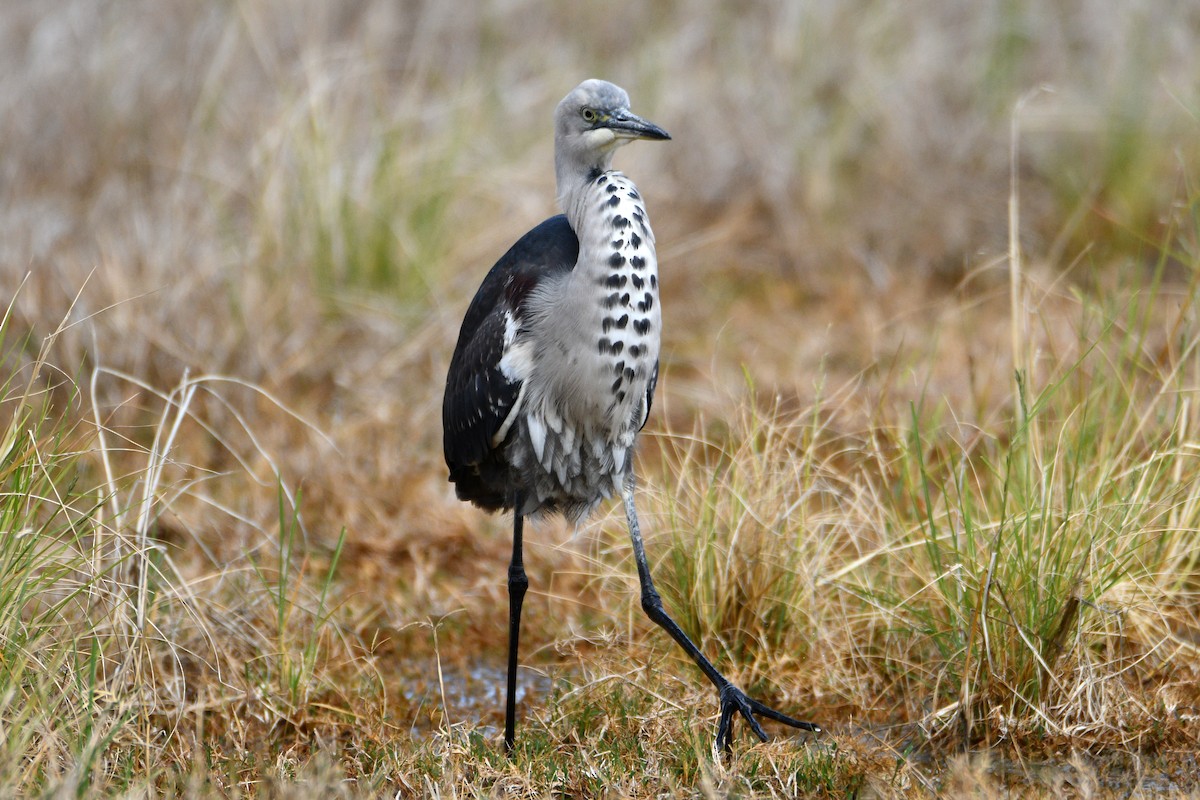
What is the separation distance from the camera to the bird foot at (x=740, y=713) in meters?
3.50

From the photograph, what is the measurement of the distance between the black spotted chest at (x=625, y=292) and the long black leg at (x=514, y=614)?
57 centimetres

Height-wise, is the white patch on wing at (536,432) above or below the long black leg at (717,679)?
above

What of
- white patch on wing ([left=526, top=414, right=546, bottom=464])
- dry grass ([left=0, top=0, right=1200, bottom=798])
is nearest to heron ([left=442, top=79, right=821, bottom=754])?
white patch on wing ([left=526, top=414, right=546, bottom=464])

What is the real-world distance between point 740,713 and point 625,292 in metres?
1.14

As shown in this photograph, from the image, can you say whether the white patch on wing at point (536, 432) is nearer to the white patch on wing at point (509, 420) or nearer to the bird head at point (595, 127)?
the white patch on wing at point (509, 420)

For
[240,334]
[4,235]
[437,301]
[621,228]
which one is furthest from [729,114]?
[621,228]

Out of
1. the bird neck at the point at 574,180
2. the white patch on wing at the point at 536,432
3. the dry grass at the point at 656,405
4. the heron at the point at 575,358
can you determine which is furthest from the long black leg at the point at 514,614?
the bird neck at the point at 574,180

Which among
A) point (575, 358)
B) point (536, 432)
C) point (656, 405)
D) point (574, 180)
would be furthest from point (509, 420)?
point (656, 405)

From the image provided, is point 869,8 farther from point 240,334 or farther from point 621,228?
point 621,228

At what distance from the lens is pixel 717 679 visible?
361 cm

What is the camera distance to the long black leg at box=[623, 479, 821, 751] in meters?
3.53

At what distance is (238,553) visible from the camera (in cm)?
489

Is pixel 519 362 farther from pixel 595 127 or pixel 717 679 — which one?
pixel 717 679

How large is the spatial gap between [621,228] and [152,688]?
1.71 metres
